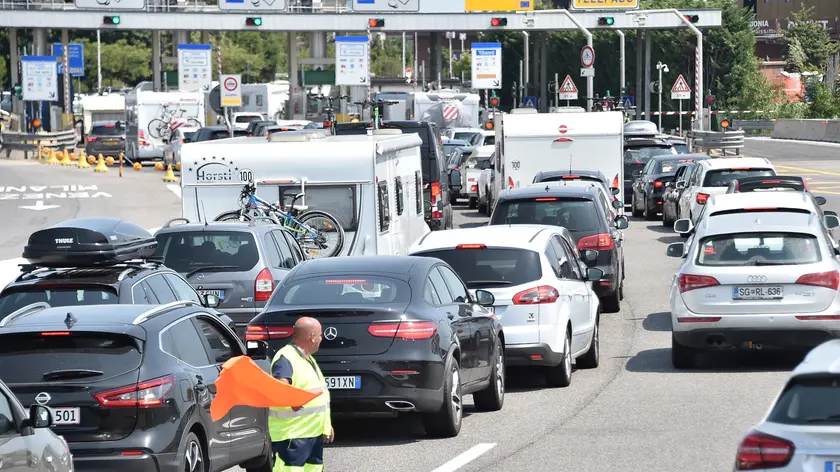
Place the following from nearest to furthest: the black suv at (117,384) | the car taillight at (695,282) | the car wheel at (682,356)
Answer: the black suv at (117,384) → the car taillight at (695,282) → the car wheel at (682,356)

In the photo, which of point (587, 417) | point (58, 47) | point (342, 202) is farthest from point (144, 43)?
point (587, 417)

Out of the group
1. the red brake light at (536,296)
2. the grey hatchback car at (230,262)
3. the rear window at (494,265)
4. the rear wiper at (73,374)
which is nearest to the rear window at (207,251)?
the grey hatchback car at (230,262)

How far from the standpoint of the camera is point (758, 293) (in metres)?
15.1

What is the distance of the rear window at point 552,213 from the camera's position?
67.2ft

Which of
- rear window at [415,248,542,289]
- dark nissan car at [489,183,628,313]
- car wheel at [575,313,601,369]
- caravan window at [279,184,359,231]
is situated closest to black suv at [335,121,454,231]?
caravan window at [279,184,359,231]

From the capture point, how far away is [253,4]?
67312 mm

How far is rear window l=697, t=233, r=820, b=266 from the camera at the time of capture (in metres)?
15.2

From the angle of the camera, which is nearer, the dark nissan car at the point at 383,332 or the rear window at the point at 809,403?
the rear window at the point at 809,403

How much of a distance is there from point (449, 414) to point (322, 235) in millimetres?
9036

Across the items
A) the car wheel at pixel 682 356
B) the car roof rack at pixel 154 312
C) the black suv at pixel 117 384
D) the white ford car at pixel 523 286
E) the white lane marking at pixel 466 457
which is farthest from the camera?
the car wheel at pixel 682 356

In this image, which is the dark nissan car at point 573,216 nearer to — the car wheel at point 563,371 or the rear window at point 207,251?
the rear window at point 207,251

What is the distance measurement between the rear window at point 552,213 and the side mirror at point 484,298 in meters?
7.02

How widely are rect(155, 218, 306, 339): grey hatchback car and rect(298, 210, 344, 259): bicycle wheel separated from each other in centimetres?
319

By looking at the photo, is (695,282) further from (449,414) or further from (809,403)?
(809,403)
